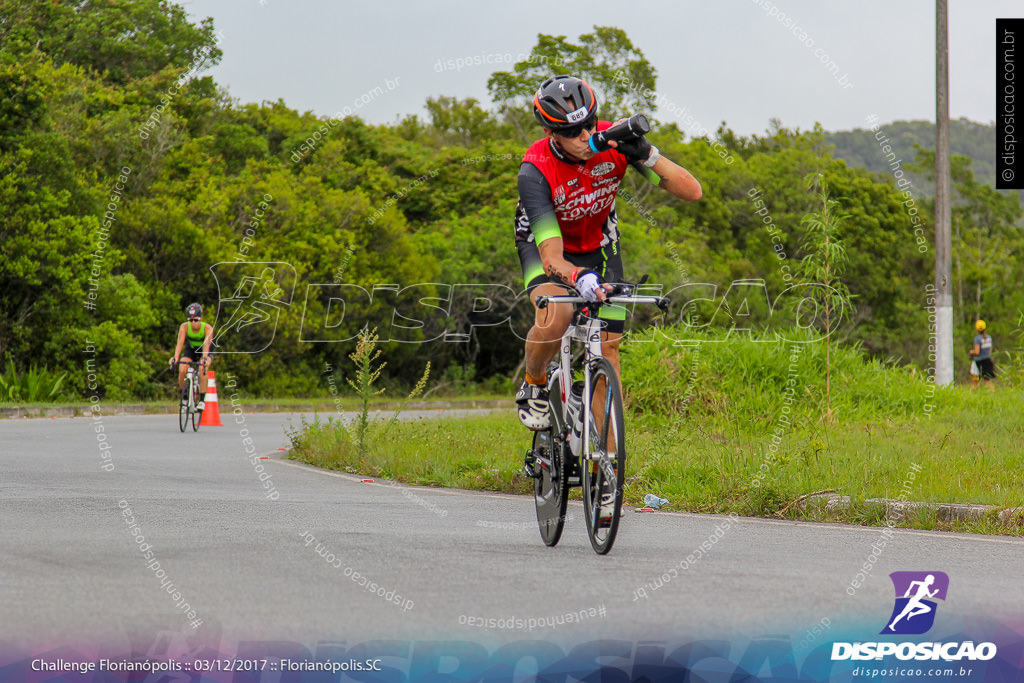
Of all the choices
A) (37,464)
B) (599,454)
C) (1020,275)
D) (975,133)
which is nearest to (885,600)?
(599,454)

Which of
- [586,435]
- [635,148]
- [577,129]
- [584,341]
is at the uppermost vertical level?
[577,129]

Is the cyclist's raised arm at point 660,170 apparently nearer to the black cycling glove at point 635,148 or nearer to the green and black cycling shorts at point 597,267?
the black cycling glove at point 635,148

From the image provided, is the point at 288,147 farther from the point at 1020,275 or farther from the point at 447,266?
the point at 1020,275

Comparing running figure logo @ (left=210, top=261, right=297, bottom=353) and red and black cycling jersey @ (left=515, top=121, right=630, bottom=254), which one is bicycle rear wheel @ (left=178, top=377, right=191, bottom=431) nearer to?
running figure logo @ (left=210, top=261, right=297, bottom=353)

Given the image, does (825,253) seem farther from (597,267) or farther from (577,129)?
(577,129)

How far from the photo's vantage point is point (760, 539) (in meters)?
6.94

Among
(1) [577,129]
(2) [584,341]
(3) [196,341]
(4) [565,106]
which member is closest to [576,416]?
(2) [584,341]

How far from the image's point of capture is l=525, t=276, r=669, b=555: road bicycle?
570 cm

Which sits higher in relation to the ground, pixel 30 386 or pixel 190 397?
pixel 190 397

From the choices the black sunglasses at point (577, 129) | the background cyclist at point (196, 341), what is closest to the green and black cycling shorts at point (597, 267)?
the black sunglasses at point (577, 129)

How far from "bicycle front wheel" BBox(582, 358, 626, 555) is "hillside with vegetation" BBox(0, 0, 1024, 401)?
871 cm

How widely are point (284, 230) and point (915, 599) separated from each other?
25.9 m

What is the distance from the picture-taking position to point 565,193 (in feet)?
21.5

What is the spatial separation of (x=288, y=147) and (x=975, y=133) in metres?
80.5
